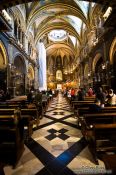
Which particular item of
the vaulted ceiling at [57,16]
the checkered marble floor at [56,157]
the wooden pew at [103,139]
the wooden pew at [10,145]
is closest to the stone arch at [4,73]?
the vaulted ceiling at [57,16]

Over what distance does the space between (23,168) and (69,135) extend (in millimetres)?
2438

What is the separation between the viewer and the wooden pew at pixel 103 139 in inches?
136

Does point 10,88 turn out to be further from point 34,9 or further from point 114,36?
point 34,9

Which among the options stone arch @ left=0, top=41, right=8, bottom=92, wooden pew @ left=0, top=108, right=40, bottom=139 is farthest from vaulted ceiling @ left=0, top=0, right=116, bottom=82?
wooden pew @ left=0, top=108, right=40, bottom=139

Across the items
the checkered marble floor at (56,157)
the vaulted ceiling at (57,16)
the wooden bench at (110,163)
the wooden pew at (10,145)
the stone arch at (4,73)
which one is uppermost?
the vaulted ceiling at (57,16)

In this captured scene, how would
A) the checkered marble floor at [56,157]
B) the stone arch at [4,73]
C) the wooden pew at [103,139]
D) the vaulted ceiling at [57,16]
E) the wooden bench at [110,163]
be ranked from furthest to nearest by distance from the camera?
the vaulted ceiling at [57,16] < the stone arch at [4,73] < the wooden pew at [103,139] < the checkered marble floor at [56,157] < the wooden bench at [110,163]

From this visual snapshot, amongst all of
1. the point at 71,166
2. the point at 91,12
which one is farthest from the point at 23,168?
the point at 91,12

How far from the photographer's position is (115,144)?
368 cm

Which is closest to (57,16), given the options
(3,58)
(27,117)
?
(3,58)

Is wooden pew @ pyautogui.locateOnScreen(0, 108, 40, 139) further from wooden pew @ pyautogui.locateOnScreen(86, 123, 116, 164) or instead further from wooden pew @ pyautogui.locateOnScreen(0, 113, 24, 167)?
wooden pew @ pyautogui.locateOnScreen(86, 123, 116, 164)

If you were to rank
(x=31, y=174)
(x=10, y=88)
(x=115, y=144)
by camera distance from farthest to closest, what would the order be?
(x=10, y=88) → (x=115, y=144) → (x=31, y=174)

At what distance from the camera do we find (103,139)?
12.3ft

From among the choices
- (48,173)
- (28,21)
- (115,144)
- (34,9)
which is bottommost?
(48,173)

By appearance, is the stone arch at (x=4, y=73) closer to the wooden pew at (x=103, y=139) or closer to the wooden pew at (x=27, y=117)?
the wooden pew at (x=27, y=117)
